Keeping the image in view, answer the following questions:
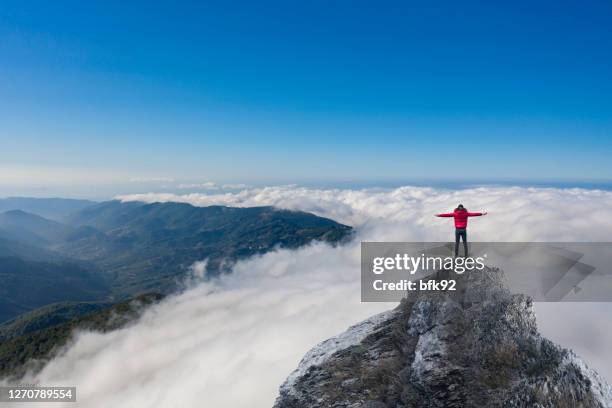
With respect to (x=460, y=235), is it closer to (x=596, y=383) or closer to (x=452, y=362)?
(x=452, y=362)

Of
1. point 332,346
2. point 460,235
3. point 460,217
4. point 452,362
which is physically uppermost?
point 460,217

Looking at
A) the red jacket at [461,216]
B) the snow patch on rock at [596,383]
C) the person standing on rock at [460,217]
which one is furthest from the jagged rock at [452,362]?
the red jacket at [461,216]

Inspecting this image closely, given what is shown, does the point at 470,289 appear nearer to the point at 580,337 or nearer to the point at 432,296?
the point at 432,296

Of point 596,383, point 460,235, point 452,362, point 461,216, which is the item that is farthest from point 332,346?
point 596,383

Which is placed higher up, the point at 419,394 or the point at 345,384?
the point at 419,394

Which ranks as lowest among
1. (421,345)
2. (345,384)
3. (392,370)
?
(345,384)

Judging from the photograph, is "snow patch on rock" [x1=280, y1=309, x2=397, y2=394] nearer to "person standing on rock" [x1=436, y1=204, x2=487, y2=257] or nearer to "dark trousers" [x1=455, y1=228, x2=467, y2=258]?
"dark trousers" [x1=455, y1=228, x2=467, y2=258]

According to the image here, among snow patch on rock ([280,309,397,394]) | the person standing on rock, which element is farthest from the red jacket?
snow patch on rock ([280,309,397,394])

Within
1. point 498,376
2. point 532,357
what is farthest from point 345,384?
point 532,357
